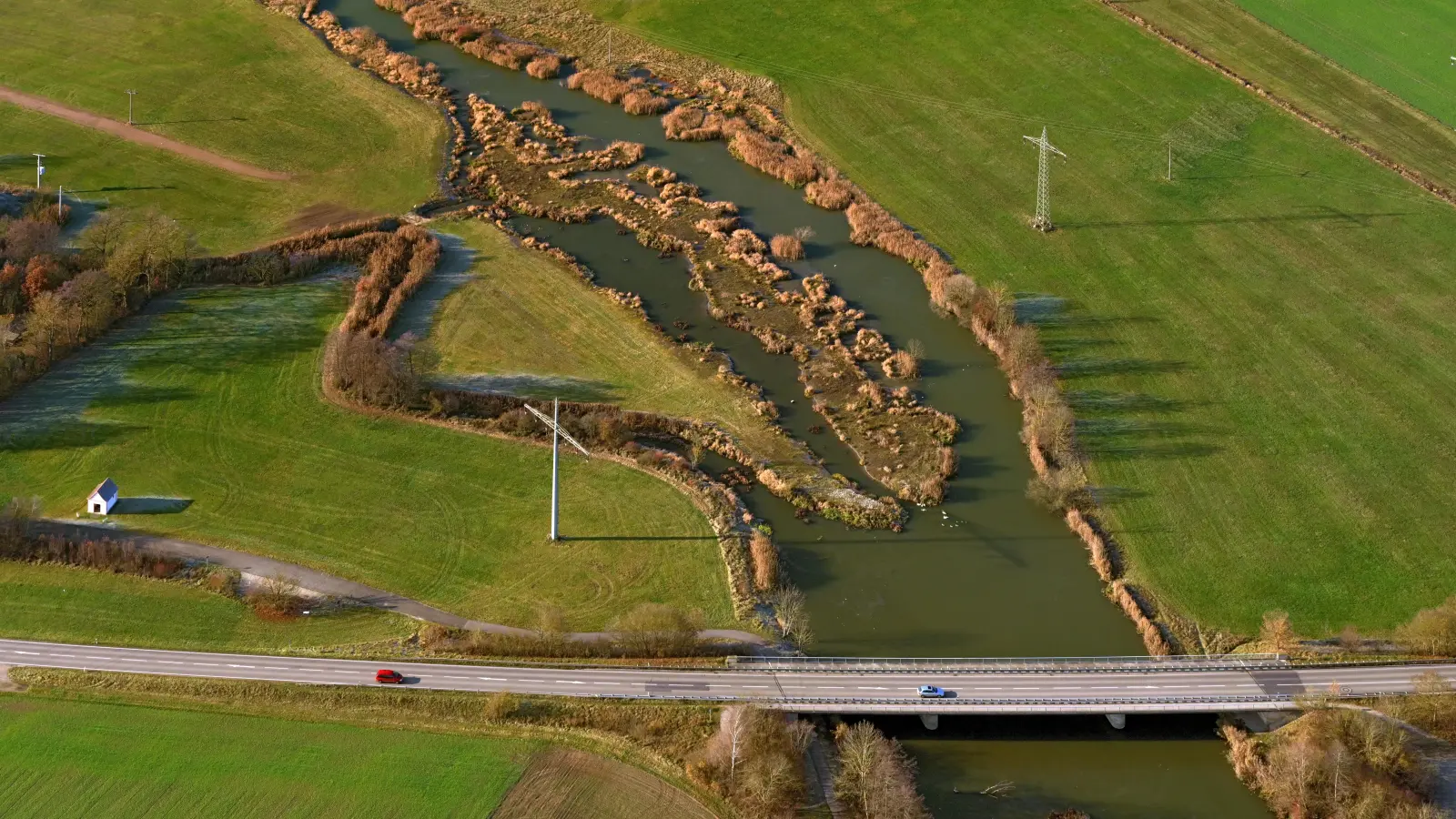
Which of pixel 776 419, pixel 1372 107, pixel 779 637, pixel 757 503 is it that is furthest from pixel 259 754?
pixel 1372 107

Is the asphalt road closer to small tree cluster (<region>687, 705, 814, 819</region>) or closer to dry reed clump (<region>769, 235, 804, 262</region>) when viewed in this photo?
small tree cluster (<region>687, 705, 814, 819</region>)

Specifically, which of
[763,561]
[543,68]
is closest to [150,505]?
[763,561]

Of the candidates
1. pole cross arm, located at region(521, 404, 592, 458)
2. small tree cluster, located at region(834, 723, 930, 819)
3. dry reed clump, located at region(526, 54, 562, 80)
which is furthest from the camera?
dry reed clump, located at region(526, 54, 562, 80)

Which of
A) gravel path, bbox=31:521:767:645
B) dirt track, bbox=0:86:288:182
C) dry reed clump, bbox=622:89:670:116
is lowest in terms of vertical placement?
gravel path, bbox=31:521:767:645

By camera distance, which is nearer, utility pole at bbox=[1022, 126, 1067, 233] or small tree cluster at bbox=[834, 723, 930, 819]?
small tree cluster at bbox=[834, 723, 930, 819]

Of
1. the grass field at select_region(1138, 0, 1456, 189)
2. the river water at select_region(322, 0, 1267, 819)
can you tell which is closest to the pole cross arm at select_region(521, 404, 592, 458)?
the river water at select_region(322, 0, 1267, 819)

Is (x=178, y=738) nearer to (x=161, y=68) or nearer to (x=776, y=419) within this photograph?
(x=776, y=419)

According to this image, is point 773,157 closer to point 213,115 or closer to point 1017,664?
point 213,115
